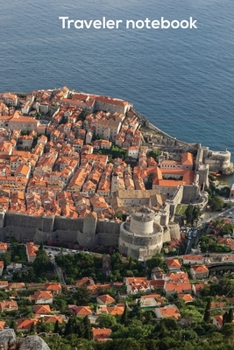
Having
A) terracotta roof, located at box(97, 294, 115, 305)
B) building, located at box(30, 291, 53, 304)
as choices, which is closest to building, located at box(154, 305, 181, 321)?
terracotta roof, located at box(97, 294, 115, 305)

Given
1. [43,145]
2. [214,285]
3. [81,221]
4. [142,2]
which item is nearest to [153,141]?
[43,145]

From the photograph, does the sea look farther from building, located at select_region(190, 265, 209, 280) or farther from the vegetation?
building, located at select_region(190, 265, 209, 280)

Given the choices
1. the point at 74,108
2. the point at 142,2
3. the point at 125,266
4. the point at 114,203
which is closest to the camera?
the point at 125,266

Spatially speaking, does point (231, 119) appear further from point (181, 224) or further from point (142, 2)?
point (142, 2)

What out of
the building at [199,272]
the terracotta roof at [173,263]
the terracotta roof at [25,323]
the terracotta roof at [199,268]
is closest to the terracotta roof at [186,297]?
the building at [199,272]

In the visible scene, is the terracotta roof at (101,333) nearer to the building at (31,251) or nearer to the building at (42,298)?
the building at (42,298)

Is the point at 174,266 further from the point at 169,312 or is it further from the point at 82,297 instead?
the point at 82,297
